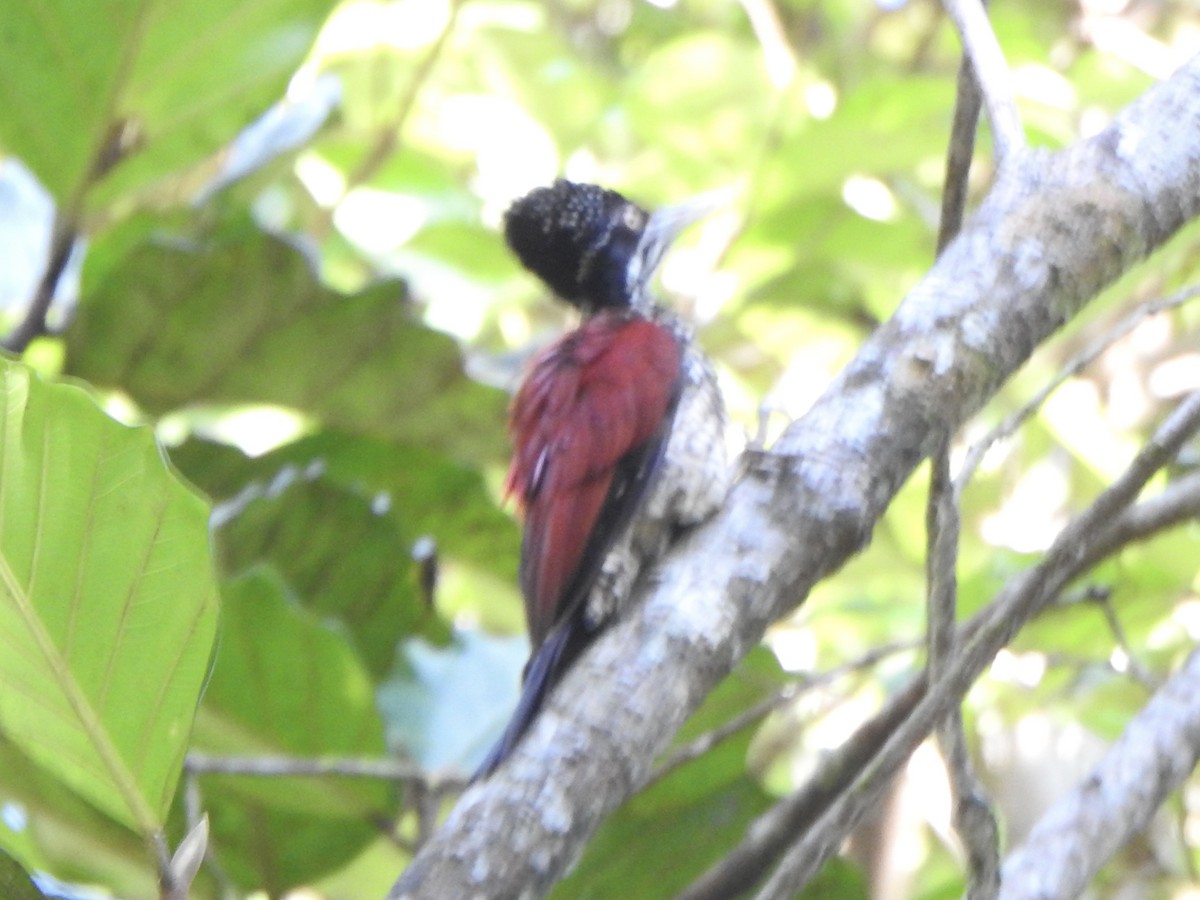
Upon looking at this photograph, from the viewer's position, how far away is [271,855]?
6.53 feet

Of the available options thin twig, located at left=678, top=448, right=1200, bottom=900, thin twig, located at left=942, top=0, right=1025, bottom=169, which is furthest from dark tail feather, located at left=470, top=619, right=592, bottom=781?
thin twig, located at left=942, top=0, right=1025, bottom=169

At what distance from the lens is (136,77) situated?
84.9 inches

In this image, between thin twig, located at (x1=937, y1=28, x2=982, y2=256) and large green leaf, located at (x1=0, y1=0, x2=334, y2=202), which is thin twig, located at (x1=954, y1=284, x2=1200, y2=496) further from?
large green leaf, located at (x1=0, y1=0, x2=334, y2=202)

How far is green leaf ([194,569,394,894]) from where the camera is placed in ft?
5.97

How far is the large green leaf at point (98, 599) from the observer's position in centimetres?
116

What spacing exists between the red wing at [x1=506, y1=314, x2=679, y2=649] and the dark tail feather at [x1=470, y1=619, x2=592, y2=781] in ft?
0.14

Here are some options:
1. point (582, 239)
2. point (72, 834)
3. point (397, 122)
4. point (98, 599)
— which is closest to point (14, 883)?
point (98, 599)

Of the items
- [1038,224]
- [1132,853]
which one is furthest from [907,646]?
[1132,853]

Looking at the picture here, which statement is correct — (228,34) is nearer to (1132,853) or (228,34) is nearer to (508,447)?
(508,447)

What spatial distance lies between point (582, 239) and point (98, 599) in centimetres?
165

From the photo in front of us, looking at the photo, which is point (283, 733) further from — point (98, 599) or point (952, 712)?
point (952, 712)

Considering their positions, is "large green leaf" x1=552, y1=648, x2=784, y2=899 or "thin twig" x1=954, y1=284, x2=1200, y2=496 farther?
"large green leaf" x1=552, y1=648, x2=784, y2=899

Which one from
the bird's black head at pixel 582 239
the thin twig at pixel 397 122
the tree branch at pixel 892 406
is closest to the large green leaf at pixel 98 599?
the tree branch at pixel 892 406

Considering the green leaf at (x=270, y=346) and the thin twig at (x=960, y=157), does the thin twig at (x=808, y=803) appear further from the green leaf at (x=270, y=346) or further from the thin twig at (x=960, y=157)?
the green leaf at (x=270, y=346)
